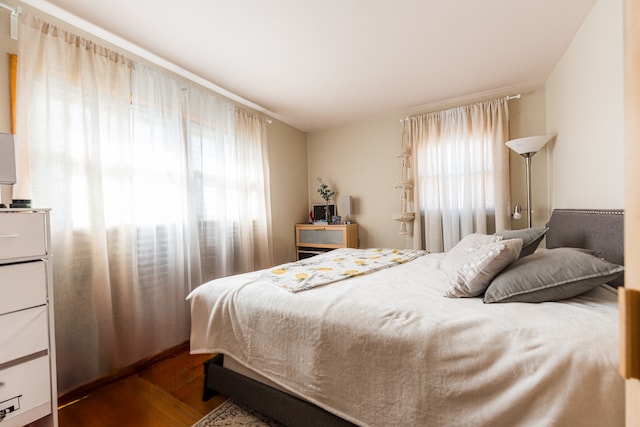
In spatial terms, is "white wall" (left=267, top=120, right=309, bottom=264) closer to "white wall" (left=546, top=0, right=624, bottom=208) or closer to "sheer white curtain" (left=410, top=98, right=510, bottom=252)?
"sheer white curtain" (left=410, top=98, right=510, bottom=252)

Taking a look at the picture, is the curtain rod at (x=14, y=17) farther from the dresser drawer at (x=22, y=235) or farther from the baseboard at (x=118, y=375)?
the baseboard at (x=118, y=375)

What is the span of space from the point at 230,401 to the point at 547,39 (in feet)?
11.3

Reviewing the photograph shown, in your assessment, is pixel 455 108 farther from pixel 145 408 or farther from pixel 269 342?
pixel 145 408

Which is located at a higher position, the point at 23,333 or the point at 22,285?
the point at 22,285

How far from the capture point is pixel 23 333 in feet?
3.94

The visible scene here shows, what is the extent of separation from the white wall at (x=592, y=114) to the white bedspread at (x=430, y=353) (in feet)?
2.90

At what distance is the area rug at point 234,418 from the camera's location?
142 cm

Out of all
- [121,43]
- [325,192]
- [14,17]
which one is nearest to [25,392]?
[14,17]

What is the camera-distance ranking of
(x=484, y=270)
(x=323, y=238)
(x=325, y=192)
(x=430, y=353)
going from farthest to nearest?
(x=325, y=192), (x=323, y=238), (x=484, y=270), (x=430, y=353)

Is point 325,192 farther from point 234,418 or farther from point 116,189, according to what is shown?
point 234,418

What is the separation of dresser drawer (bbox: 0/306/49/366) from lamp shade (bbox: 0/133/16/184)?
623 millimetres

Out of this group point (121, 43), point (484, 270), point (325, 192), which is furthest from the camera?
point (325, 192)

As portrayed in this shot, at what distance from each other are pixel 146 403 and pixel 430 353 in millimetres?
1733

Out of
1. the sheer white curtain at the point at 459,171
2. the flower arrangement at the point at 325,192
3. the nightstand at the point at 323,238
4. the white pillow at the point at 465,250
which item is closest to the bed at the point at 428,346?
the white pillow at the point at 465,250
